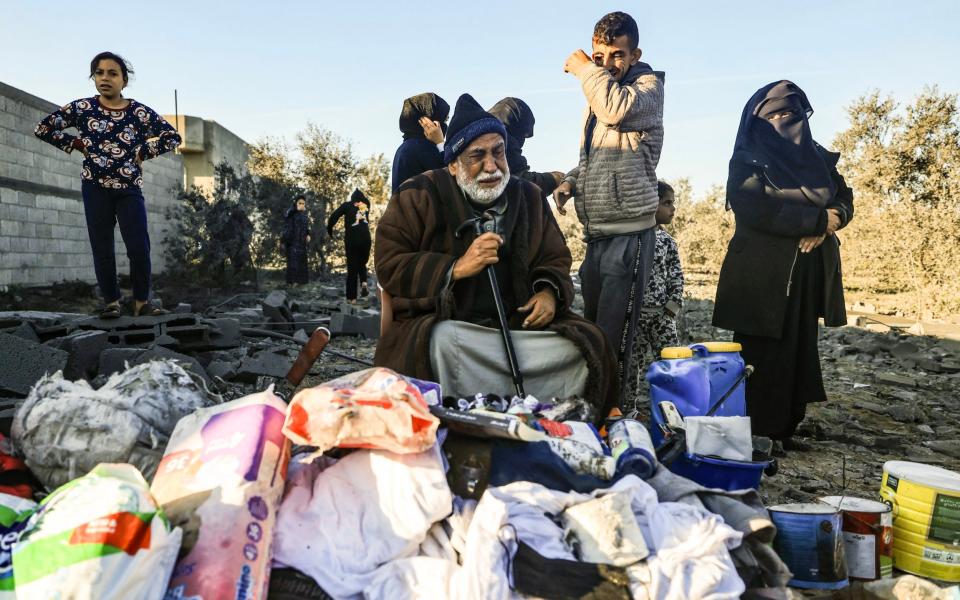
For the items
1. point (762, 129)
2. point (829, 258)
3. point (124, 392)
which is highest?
point (762, 129)

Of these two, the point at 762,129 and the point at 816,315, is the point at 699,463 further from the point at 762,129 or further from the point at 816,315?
the point at 762,129

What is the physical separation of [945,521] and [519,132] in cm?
386

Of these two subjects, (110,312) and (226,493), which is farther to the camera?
(110,312)

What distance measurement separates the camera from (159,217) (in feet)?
44.9

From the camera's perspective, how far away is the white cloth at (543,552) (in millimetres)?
1629

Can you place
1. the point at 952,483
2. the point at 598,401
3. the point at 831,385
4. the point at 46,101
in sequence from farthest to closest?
the point at 46,101
the point at 831,385
the point at 598,401
the point at 952,483

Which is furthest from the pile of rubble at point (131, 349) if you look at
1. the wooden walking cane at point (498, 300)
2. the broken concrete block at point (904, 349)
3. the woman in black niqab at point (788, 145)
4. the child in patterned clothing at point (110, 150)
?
the broken concrete block at point (904, 349)

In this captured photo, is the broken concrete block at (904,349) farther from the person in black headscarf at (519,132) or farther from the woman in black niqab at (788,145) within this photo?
the person in black headscarf at (519,132)

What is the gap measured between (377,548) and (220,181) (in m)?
14.5

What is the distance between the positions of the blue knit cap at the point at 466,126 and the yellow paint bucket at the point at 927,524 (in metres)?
2.37

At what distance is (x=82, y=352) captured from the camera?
4180 millimetres

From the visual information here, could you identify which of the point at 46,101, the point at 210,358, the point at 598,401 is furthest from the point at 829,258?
the point at 46,101

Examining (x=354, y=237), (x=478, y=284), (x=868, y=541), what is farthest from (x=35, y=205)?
(x=868, y=541)

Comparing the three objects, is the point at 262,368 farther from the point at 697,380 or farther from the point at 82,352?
the point at 697,380
